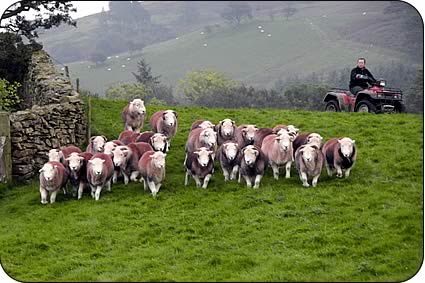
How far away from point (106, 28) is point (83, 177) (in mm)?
2842

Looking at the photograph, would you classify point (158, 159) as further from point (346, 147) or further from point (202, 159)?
point (346, 147)

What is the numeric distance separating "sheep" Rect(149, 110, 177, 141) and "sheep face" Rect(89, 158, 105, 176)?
2539mm

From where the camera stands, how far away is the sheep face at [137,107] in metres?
11.9

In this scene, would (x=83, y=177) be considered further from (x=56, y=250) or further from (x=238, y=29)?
(x=238, y=29)

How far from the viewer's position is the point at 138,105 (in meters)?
12.1

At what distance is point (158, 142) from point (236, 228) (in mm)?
3581

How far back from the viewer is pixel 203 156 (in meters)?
9.79

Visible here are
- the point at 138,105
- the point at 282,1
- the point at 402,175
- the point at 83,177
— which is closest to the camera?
the point at 282,1

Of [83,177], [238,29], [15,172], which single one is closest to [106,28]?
[238,29]

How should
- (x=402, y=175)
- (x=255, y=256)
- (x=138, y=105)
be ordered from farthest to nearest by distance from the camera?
(x=138, y=105)
(x=402, y=175)
(x=255, y=256)

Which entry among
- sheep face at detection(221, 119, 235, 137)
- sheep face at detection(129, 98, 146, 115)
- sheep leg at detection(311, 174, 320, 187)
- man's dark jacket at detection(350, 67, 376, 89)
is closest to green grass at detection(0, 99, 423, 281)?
sheep leg at detection(311, 174, 320, 187)

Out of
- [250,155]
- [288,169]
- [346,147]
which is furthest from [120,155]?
[346,147]

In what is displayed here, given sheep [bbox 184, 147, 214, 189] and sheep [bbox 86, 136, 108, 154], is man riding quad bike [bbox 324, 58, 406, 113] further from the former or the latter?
sheep [bbox 86, 136, 108, 154]

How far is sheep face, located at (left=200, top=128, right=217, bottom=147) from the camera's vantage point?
10.6 m
